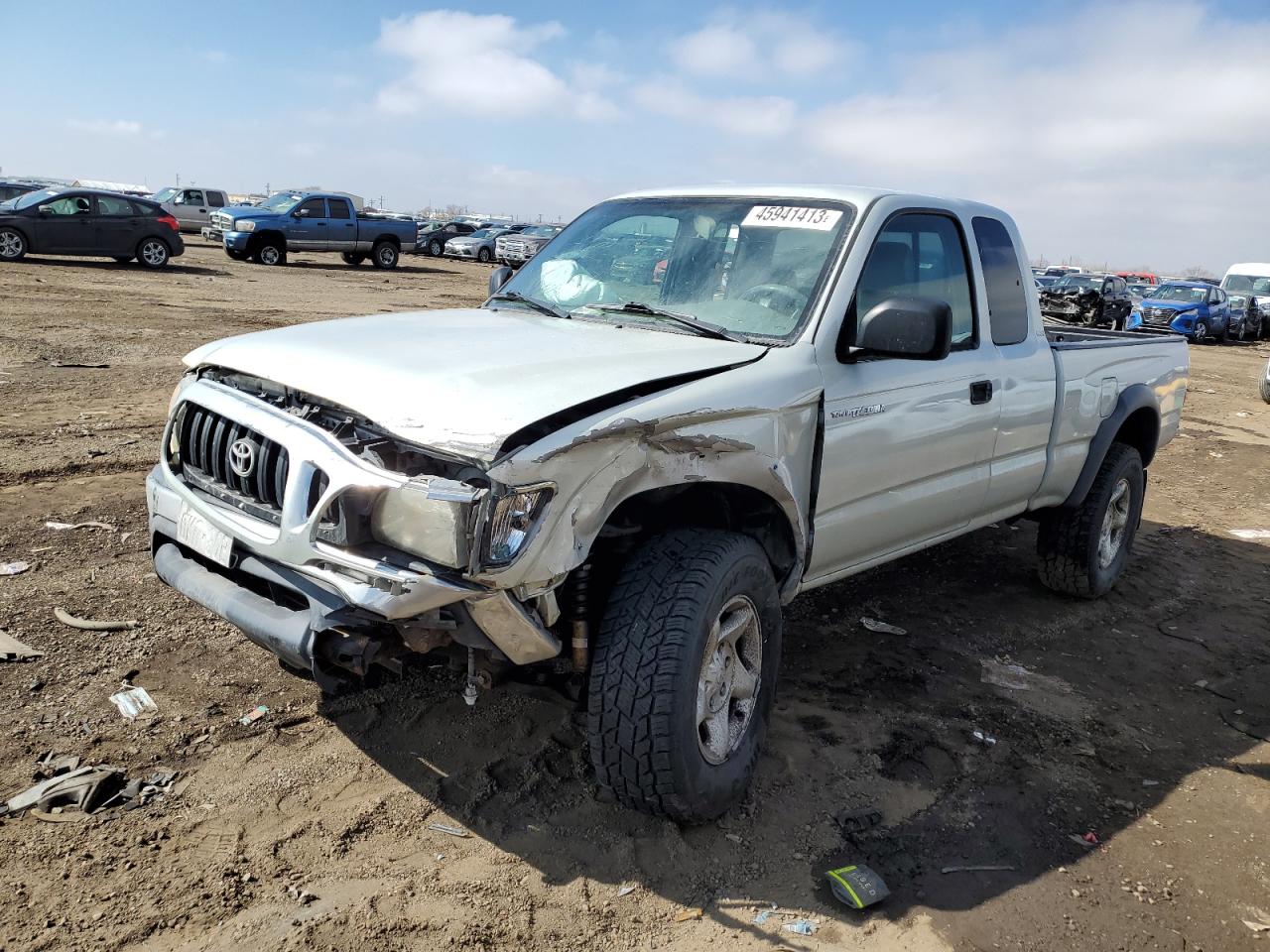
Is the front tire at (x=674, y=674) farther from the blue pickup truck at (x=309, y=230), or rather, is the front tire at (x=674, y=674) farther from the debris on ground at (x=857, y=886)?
the blue pickup truck at (x=309, y=230)

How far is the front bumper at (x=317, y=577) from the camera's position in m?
2.58

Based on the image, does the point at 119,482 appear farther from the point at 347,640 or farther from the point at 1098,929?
the point at 1098,929

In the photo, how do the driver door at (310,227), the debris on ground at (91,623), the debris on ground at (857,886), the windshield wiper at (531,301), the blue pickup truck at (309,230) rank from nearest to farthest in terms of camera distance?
the debris on ground at (857,886)
the windshield wiper at (531,301)
the debris on ground at (91,623)
the blue pickup truck at (309,230)
the driver door at (310,227)

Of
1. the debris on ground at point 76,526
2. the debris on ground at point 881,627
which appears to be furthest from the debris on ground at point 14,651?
the debris on ground at point 881,627

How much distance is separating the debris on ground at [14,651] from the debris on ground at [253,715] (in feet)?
3.05

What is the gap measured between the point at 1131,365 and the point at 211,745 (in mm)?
4817

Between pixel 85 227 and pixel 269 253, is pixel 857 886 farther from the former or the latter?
pixel 269 253

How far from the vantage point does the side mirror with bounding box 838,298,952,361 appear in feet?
11.0

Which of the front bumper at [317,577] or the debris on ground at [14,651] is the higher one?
the front bumper at [317,577]

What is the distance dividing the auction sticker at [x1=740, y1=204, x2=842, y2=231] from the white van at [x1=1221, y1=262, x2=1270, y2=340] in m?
29.8

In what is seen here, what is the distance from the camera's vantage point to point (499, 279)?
4910 millimetres

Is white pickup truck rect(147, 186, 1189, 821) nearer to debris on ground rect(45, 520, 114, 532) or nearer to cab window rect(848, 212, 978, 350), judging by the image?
cab window rect(848, 212, 978, 350)

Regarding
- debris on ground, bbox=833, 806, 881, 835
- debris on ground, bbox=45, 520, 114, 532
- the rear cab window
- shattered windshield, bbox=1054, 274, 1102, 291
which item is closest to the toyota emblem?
debris on ground, bbox=833, 806, 881, 835

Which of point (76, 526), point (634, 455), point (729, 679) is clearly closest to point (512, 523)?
point (634, 455)
